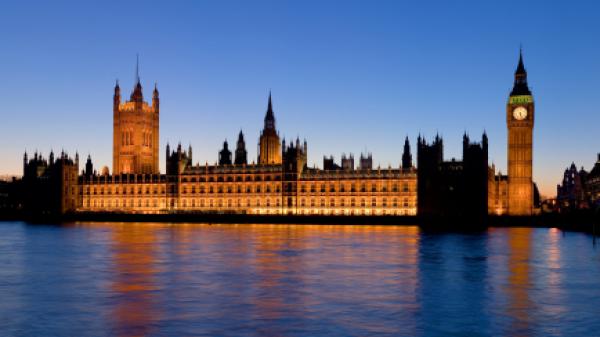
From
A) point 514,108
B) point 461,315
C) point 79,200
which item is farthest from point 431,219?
point 461,315

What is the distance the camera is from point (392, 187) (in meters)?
115

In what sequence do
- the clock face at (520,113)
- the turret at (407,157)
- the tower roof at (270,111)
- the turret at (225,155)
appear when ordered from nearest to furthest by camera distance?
the clock face at (520,113) → the turret at (407,157) → the turret at (225,155) → the tower roof at (270,111)

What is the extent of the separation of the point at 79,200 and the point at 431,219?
2732 inches

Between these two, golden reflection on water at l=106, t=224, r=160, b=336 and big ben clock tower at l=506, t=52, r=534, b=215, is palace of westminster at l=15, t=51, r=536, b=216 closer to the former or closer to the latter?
big ben clock tower at l=506, t=52, r=534, b=215

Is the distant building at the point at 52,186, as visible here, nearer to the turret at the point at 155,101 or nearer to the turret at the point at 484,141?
the turret at the point at 155,101

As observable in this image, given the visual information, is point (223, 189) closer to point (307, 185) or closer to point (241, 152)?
point (307, 185)

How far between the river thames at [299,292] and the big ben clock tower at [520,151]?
219 ft

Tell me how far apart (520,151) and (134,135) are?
→ 84.2 m

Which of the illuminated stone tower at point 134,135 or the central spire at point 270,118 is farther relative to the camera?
the illuminated stone tower at point 134,135

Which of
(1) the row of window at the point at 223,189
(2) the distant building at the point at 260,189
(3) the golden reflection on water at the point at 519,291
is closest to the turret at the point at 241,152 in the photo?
(2) the distant building at the point at 260,189

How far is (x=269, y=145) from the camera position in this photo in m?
147

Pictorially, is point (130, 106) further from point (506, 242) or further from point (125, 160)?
point (506, 242)

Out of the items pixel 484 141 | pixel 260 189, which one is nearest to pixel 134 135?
pixel 260 189

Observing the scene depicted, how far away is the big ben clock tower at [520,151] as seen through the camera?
117 metres
